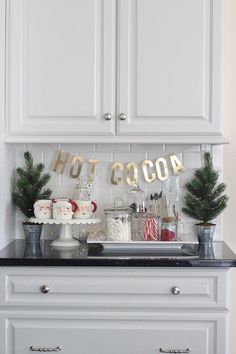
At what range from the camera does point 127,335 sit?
217cm

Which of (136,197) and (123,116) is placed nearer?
(123,116)

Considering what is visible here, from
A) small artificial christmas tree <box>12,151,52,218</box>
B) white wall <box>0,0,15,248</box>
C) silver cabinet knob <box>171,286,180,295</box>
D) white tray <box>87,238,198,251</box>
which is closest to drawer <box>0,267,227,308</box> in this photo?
silver cabinet knob <box>171,286,180,295</box>

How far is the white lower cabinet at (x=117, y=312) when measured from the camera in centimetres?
217

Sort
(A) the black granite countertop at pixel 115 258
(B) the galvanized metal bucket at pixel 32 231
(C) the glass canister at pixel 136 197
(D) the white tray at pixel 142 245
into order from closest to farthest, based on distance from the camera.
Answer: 1. (A) the black granite countertop at pixel 115 258
2. (D) the white tray at pixel 142 245
3. (B) the galvanized metal bucket at pixel 32 231
4. (C) the glass canister at pixel 136 197

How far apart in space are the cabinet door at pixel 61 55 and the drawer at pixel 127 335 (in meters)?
0.86

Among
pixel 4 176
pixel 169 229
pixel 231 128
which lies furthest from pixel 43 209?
pixel 231 128

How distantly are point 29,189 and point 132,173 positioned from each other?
1.62 feet

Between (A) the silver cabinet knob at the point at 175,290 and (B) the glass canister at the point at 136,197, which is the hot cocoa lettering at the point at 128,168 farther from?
(A) the silver cabinet knob at the point at 175,290

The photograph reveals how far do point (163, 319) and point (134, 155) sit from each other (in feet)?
2.76

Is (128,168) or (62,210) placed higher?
(128,168)

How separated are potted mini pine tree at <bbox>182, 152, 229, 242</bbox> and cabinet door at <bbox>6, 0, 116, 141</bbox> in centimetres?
54

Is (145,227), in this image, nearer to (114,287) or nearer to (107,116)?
(114,287)

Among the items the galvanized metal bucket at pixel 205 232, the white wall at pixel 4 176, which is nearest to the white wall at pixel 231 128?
the galvanized metal bucket at pixel 205 232

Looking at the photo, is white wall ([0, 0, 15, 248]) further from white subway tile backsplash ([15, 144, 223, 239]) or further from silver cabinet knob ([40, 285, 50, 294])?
silver cabinet knob ([40, 285, 50, 294])
